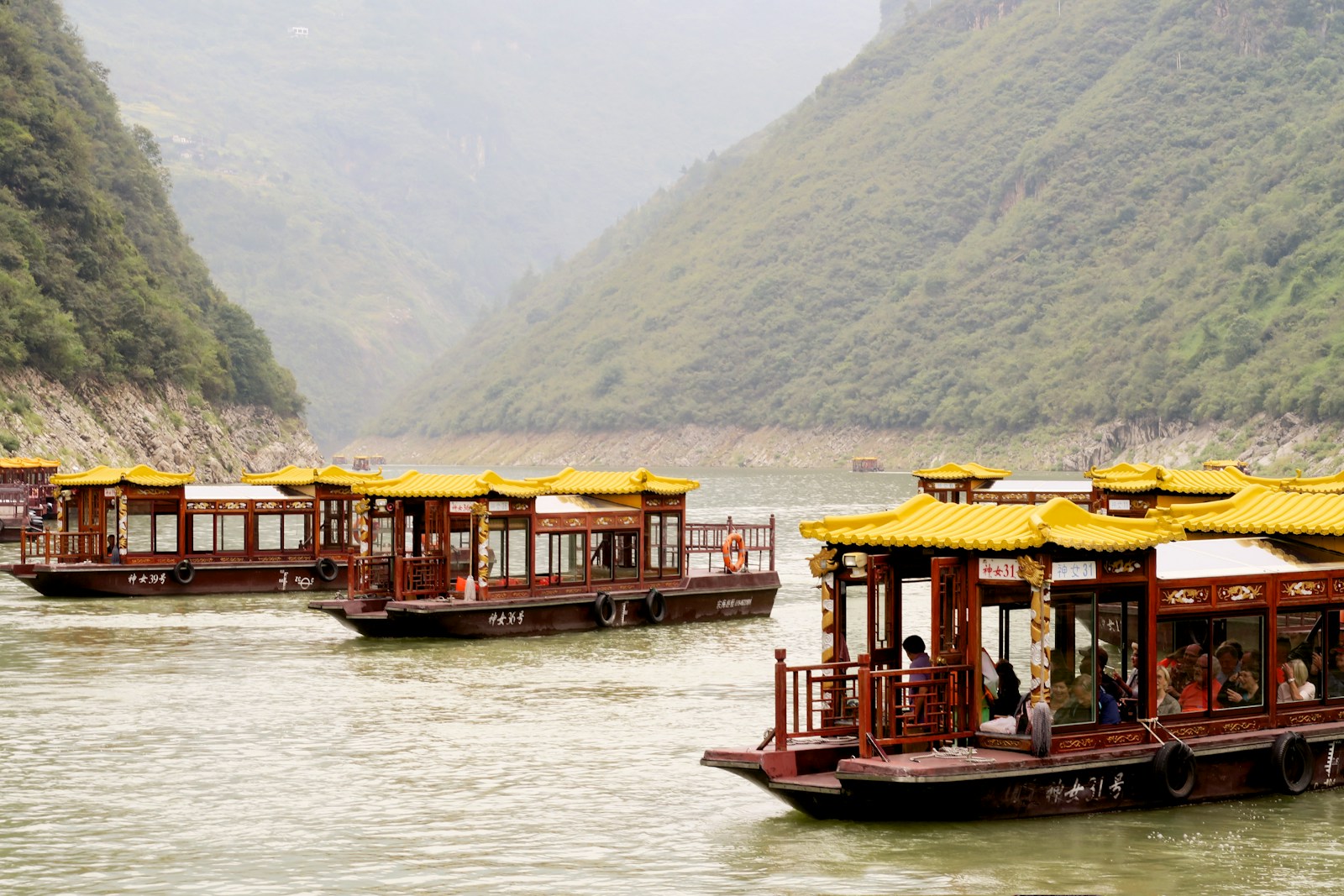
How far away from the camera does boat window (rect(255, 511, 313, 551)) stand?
154ft

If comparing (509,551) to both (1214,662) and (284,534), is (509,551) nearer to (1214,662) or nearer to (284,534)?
(284,534)

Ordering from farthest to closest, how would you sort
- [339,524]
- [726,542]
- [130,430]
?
1. [130,430]
2. [339,524]
3. [726,542]

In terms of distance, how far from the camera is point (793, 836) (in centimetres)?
1775

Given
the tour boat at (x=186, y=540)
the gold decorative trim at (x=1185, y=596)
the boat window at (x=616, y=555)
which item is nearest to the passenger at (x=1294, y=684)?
the gold decorative trim at (x=1185, y=596)

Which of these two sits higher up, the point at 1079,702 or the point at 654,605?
the point at 1079,702

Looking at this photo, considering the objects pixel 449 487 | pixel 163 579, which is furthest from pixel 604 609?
pixel 163 579

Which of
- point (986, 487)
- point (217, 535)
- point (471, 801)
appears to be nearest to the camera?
point (471, 801)

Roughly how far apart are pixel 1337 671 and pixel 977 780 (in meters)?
5.65

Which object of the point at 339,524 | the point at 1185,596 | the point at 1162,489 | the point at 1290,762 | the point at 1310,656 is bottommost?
the point at 1290,762

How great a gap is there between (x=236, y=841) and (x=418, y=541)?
63.8ft

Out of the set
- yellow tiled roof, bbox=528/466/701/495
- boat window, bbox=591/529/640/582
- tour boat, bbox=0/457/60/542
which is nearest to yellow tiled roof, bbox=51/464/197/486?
yellow tiled roof, bbox=528/466/701/495

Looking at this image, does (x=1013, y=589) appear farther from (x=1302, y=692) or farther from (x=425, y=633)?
(x=425, y=633)

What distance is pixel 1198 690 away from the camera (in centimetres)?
1916

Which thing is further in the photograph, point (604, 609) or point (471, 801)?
point (604, 609)
